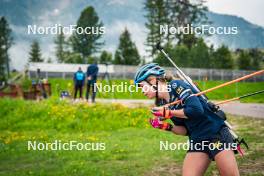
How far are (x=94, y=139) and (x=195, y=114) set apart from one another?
795 cm

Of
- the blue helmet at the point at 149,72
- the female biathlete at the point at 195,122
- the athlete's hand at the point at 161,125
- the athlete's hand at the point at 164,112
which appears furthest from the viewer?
the athlete's hand at the point at 161,125

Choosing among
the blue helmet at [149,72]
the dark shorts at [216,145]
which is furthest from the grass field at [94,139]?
the blue helmet at [149,72]

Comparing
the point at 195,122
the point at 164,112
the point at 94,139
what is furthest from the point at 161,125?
the point at 94,139

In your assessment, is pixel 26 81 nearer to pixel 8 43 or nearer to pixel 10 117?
pixel 10 117

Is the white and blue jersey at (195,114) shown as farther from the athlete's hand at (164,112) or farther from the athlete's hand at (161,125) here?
the athlete's hand at (161,125)

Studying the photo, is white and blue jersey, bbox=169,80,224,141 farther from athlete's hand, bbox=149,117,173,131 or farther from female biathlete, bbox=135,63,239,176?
athlete's hand, bbox=149,117,173,131

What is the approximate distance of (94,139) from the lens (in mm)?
12289

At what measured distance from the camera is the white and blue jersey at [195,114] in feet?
15.4

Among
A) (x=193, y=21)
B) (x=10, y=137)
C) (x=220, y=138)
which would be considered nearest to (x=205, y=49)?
(x=193, y=21)

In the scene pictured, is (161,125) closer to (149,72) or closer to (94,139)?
(149,72)

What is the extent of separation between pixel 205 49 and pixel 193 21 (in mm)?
17323

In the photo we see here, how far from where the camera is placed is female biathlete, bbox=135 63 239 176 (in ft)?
15.3

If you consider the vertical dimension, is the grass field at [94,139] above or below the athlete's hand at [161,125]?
below

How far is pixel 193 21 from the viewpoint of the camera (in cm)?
6538
